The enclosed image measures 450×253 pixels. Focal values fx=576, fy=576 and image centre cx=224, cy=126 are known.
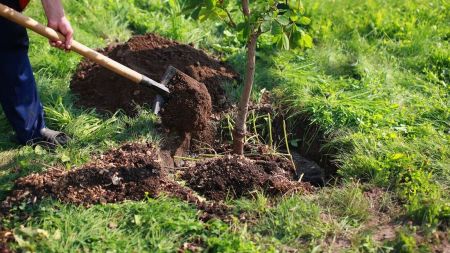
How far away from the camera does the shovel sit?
3.53 metres

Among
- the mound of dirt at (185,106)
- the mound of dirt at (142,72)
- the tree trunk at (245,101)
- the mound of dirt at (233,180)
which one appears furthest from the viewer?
the mound of dirt at (142,72)

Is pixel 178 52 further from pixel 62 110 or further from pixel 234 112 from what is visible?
pixel 62 110

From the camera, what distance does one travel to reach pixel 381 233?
133 inches

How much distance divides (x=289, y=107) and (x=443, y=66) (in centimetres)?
169

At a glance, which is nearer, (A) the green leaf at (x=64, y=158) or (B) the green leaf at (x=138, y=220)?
(B) the green leaf at (x=138, y=220)

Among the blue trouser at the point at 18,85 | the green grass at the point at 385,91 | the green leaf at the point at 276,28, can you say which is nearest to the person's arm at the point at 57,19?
the blue trouser at the point at 18,85

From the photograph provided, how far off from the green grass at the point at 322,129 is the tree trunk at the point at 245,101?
0.61m

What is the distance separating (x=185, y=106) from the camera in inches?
166

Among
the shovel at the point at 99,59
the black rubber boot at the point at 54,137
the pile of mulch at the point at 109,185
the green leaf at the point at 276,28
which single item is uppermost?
the green leaf at the point at 276,28

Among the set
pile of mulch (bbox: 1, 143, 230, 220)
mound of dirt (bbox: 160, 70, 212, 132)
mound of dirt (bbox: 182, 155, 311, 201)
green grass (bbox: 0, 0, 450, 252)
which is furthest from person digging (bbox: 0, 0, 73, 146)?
mound of dirt (bbox: 182, 155, 311, 201)

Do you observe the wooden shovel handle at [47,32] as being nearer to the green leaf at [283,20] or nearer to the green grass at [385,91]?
the green leaf at [283,20]

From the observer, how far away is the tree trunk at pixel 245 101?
12.6 ft

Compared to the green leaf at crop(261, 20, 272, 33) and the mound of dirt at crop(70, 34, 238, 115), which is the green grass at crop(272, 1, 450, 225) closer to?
the mound of dirt at crop(70, 34, 238, 115)

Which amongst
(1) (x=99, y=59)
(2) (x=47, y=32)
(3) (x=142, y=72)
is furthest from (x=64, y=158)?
(3) (x=142, y=72)
